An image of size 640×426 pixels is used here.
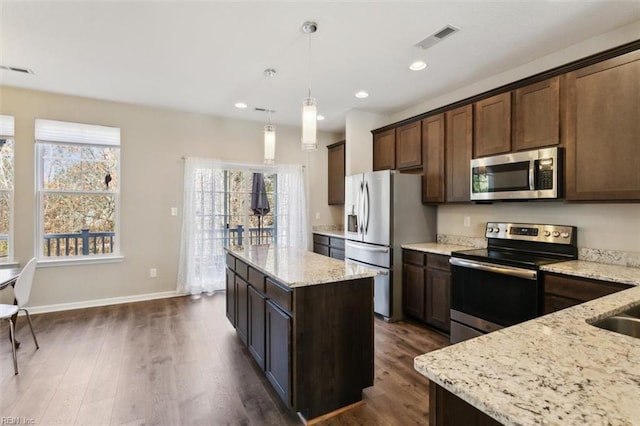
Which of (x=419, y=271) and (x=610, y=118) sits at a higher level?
(x=610, y=118)

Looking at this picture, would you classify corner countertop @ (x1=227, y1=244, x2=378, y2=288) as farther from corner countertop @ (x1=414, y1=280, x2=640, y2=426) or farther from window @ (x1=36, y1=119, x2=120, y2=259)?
window @ (x1=36, y1=119, x2=120, y2=259)

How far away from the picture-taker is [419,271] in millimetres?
3449

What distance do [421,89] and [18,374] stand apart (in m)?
4.65

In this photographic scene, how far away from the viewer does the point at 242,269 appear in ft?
9.06

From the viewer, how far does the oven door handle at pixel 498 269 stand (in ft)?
7.80

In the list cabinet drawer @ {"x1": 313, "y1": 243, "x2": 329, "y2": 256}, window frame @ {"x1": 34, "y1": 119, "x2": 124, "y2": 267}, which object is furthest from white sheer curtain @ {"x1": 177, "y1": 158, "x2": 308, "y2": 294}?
window frame @ {"x1": 34, "y1": 119, "x2": 124, "y2": 267}

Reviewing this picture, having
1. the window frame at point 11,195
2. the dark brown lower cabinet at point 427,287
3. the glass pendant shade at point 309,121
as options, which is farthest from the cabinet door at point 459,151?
the window frame at point 11,195

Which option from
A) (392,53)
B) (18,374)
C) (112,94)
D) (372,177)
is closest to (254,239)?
(372,177)

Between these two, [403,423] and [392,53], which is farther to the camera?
[392,53]

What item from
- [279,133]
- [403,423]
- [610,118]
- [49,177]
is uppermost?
[279,133]

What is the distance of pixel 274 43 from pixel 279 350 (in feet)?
7.97

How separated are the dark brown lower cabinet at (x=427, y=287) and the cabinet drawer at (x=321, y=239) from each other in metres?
1.67

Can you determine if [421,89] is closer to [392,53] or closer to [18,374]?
[392,53]

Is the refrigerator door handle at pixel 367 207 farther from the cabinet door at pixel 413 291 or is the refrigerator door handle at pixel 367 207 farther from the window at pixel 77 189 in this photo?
the window at pixel 77 189
